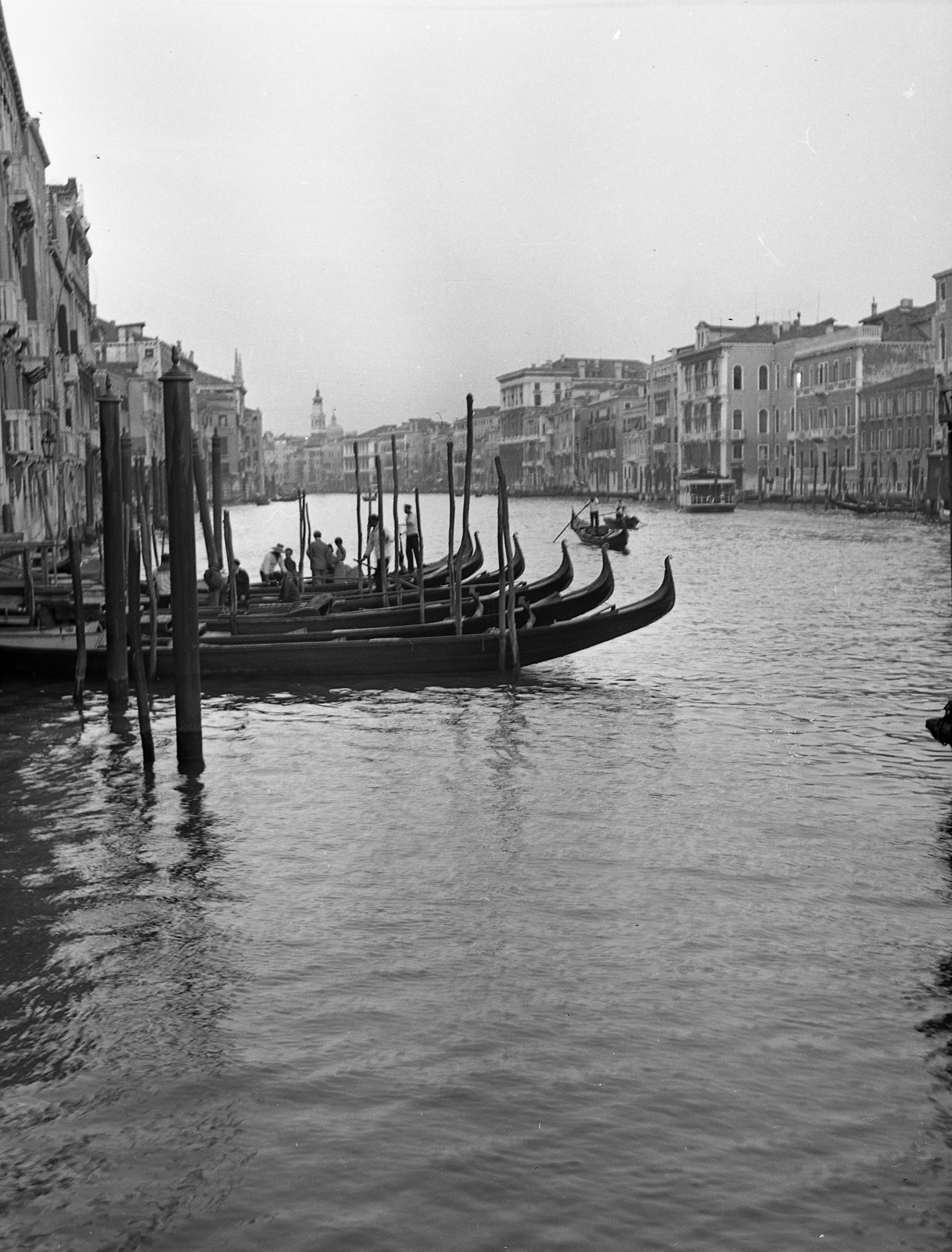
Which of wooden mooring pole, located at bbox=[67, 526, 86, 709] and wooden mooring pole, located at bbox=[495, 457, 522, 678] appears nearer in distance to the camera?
wooden mooring pole, located at bbox=[67, 526, 86, 709]

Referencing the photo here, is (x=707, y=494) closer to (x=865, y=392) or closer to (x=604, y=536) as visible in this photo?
(x=865, y=392)

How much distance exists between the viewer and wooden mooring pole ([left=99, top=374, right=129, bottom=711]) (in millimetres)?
9859

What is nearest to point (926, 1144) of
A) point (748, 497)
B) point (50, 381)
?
point (50, 381)

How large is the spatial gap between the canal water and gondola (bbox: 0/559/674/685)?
139 centimetres

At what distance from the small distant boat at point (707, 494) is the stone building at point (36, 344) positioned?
26.6 metres

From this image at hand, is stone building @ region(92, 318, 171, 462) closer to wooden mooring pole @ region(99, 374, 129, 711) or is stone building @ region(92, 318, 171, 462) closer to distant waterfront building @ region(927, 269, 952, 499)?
distant waterfront building @ region(927, 269, 952, 499)

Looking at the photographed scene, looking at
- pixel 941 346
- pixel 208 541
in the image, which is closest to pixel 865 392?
pixel 941 346

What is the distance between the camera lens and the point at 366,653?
41.3 feet

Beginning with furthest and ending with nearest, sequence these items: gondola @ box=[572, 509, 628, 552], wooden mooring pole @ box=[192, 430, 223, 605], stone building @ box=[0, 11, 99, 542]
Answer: gondola @ box=[572, 509, 628, 552] → stone building @ box=[0, 11, 99, 542] → wooden mooring pole @ box=[192, 430, 223, 605]

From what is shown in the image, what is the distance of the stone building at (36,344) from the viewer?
21969 millimetres

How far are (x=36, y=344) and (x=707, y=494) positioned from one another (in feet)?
122

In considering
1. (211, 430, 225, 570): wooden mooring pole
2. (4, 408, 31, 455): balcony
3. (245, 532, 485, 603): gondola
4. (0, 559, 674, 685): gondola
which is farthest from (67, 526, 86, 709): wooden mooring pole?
(4, 408, 31, 455): balcony

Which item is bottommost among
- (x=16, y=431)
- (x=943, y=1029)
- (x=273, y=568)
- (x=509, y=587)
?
(x=943, y=1029)

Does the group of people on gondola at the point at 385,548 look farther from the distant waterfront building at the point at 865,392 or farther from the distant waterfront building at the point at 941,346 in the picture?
the distant waterfront building at the point at 865,392
